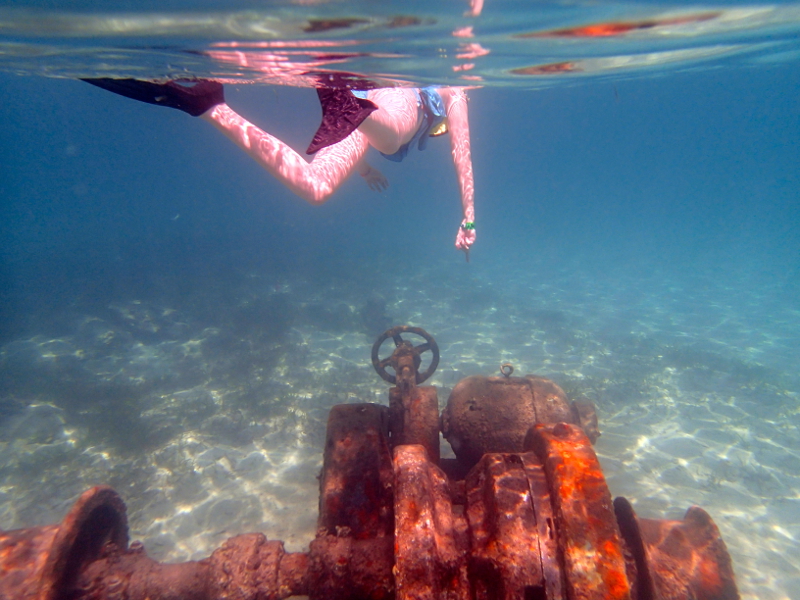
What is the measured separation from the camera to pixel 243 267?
23000 mm

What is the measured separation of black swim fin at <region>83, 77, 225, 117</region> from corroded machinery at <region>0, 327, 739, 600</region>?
3166 millimetres

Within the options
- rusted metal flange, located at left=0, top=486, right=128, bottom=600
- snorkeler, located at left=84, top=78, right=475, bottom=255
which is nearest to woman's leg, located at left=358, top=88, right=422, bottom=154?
snorkeler, located at left=84, top=78, right=475, bottom=255

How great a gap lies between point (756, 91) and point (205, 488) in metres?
61.7

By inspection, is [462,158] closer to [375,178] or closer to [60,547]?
[375,178]

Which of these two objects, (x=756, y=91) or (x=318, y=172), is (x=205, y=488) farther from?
(x=756, y=91)

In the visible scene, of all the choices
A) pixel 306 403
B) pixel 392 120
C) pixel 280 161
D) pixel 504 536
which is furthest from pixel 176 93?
pixel 306 403

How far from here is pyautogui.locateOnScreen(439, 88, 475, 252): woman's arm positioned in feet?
15.7

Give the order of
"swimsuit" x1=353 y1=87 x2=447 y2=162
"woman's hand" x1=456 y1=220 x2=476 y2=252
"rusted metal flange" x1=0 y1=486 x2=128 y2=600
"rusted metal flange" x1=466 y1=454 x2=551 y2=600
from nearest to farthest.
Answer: "rusted metal flange" x1=466 y1=454 x2=551 y2=600 < "rusted metal flange" x1=0 y1=486 x2=128 y2=600 < "woman's hand" x1=456 y1=220 x2=476 y2=252 < "swimsuit" x1=353 y1=87 x2=447 y2=162

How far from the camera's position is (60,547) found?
307 centimetres

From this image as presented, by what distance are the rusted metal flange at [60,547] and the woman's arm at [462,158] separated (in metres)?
4.61

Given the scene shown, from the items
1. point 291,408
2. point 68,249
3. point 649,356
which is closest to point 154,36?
point 291,408

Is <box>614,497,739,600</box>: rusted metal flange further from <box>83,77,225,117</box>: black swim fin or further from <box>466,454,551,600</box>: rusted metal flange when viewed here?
<box>83,77,225,117</box>: black swim fin

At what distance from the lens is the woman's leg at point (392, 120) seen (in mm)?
3967

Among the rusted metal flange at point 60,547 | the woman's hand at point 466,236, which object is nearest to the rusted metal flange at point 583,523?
the woman's hand at point 466,236
